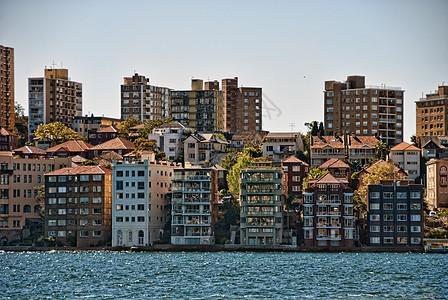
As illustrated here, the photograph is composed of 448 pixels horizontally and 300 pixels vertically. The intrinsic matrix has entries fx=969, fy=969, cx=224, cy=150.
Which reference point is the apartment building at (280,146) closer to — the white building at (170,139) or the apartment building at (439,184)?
the white building at (170,139)

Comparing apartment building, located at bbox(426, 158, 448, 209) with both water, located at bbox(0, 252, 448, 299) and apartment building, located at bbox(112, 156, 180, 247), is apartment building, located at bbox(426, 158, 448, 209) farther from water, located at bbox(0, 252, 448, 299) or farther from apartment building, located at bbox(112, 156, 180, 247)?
apartment building, located at bbox(112, 156, 180, 247)

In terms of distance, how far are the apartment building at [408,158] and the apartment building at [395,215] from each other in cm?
3321

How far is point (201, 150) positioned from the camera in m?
186

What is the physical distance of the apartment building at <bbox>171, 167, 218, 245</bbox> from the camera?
150625mm

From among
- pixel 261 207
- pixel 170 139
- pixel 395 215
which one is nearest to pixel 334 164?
pixel 261 207

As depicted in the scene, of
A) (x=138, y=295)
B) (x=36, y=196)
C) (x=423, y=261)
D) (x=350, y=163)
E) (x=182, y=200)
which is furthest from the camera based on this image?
(x=350, y=163)

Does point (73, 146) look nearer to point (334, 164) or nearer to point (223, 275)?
point (334, 164)

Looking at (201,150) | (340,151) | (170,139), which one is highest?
(170,139)

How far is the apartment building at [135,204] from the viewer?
15150 centimetres

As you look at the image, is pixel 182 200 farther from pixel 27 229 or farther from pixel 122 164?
pixel 27 229

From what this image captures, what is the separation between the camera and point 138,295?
95062 mm

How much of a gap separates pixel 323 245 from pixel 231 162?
134ft

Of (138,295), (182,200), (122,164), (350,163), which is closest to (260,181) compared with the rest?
(182,200)

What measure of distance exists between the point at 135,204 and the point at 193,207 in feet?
30.0
